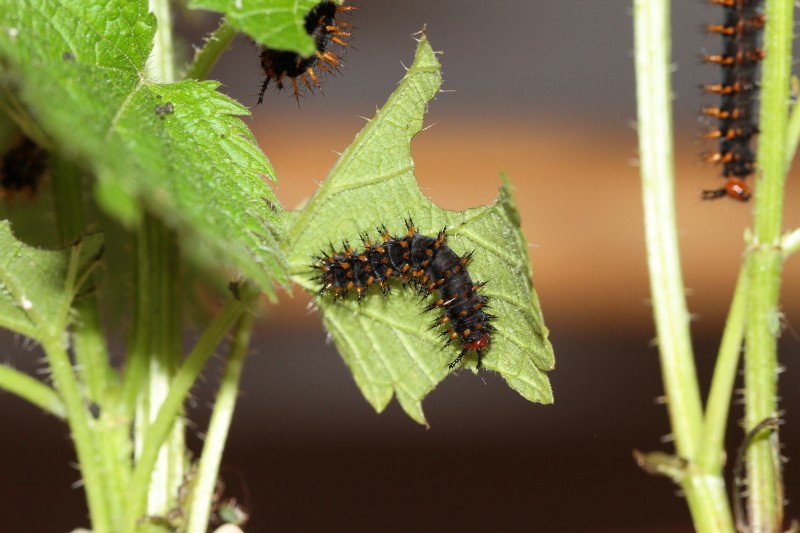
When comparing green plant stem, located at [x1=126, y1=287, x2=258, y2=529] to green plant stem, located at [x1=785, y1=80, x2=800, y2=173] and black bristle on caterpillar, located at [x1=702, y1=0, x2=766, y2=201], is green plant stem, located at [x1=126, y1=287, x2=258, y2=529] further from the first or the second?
black bristle on caterpillar, located at [x1=702, y1=0, x2=766, y2=201]

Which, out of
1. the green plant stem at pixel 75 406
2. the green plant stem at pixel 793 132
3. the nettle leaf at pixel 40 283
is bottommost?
the green plant stem at pixel 75 406

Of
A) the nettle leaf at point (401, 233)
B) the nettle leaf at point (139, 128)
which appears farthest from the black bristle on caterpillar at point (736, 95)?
the nettle leaf at point (139, 128)

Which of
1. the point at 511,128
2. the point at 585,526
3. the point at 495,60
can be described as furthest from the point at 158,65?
the point at 511,128

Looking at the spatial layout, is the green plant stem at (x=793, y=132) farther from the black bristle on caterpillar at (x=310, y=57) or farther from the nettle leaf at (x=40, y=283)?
the nettle leaf at (x=40, y=283)

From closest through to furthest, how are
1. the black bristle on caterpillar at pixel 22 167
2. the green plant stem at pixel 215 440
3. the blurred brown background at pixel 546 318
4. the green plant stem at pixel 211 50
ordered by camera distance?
1. the green plant stem at pixel 211 50
2. the green plant stem at pixel 215 440
3. the black bristle on caterpillar at pixel 22 167
4. the blurred brown background at pixel 546 318

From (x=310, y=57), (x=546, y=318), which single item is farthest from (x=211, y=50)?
(x=546, y=318)

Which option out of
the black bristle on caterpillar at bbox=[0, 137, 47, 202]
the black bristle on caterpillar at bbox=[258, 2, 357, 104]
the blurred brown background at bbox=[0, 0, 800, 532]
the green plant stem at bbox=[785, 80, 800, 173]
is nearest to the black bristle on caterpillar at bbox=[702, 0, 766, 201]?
the green plant stem at bbox=[785, 80, 800, 173]

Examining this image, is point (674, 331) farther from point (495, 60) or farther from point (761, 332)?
point (495, 60)
